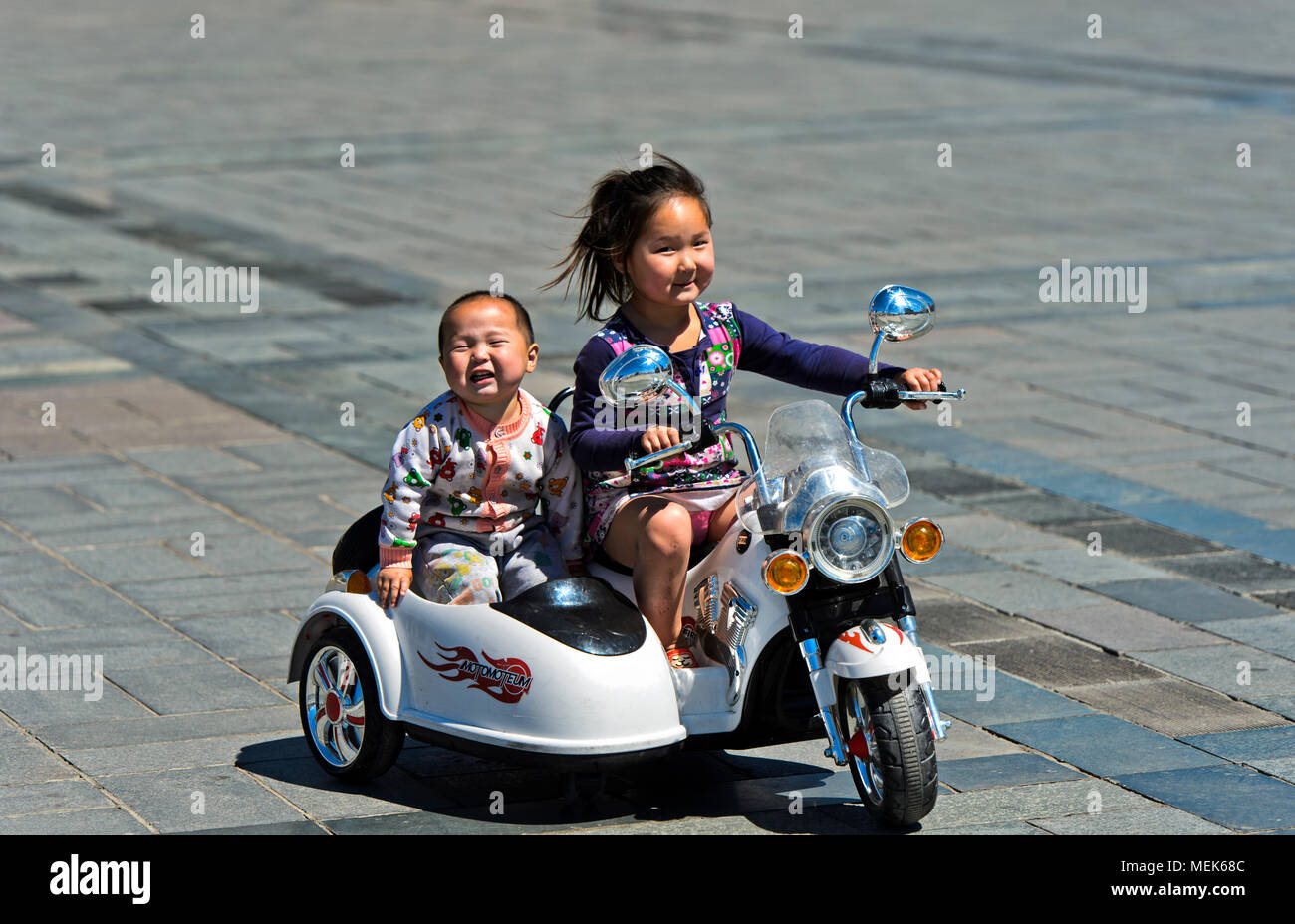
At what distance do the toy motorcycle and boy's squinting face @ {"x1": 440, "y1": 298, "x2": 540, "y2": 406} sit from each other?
0.46 meters

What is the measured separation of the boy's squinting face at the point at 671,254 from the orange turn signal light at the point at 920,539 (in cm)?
73

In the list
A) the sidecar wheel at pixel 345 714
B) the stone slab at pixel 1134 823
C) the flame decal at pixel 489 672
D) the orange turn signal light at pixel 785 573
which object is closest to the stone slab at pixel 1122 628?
the stone slab at pixel 1134 823

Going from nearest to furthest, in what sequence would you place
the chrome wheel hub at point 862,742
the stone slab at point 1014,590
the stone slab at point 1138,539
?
1. the chrome wheel hub at point 862,742
2. the stone slab at point 1014,590
3. the stone slab at point 1138,539

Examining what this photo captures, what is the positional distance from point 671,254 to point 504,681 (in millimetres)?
1011

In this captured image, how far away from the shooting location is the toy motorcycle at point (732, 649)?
3.78 m

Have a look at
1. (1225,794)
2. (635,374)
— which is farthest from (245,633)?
(1225,794)

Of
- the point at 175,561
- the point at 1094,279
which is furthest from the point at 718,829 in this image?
the point at 1094,279

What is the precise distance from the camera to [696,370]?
4.17 m

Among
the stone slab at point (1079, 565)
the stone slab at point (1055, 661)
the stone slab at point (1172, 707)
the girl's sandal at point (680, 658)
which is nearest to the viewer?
the girl's sandal at point (680, 658)

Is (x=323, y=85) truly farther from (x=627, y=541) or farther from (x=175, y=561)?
(x=627, y=541)

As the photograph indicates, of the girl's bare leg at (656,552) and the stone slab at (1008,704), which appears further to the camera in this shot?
the stone slab at (1008,704)

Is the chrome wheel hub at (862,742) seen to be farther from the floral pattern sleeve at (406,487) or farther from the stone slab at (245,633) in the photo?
the stone slab at (245,633)

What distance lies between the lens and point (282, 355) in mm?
8805

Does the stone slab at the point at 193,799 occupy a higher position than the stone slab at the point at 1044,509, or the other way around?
the stone slab at the point at 1044,509
